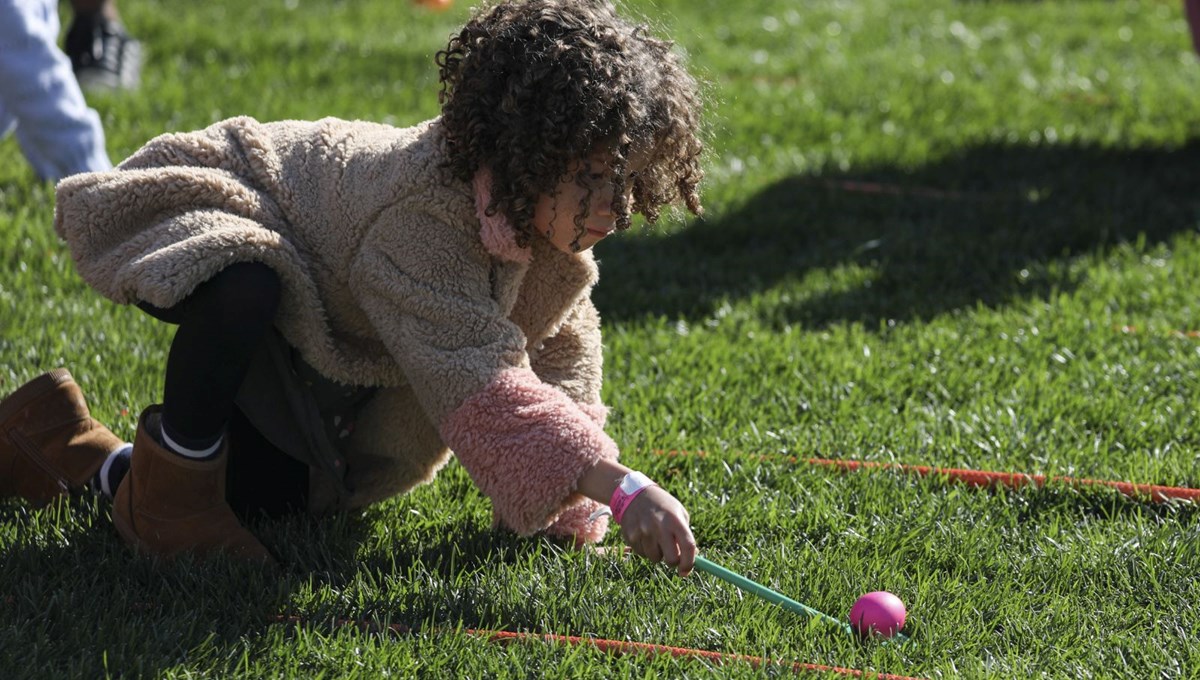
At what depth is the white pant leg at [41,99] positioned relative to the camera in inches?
159

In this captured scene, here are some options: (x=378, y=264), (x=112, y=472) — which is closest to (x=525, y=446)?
(x=378, y=264)

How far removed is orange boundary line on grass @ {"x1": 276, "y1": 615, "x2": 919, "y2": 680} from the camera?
7.38 feet

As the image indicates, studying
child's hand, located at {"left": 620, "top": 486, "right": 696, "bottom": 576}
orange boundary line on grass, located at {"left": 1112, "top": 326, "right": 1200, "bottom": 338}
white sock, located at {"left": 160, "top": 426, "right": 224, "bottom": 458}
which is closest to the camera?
child's hand, located at {"left": 620, "top": 486, "right": 696, "bottom": 576}

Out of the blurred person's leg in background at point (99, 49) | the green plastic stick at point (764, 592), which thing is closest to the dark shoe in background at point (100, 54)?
the blurred person's leg in background at point (99, 49)

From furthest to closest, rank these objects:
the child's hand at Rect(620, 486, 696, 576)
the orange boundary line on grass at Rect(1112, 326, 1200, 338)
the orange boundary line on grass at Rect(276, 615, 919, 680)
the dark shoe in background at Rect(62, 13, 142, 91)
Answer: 1. the dark shoe in background at Rect(62, 13, 142, 91)
2. the orange boundary line on grass at Rect(1112, 326, 1200, 338)
3. the orange boundary line on grass at Rect(276, 615, 919, 680)
4. the child's hand at Rect(620, 486, 696, 576)

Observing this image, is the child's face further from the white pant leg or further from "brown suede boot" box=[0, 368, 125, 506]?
the white pant leg

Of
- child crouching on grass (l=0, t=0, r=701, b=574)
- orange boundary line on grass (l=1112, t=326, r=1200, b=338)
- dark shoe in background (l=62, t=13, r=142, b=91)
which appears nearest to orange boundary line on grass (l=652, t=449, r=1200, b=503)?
child crouching on grass (l=0, t=0, r=701, b=574)

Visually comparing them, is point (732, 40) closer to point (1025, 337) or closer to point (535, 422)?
point (1025, 337)

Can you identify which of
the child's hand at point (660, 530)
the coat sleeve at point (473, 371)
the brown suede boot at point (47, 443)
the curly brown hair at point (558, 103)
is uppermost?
the curly brown hair at point (558, 103)

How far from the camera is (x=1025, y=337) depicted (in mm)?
3725

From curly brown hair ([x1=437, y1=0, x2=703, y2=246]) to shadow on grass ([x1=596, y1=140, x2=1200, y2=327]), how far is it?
152cm

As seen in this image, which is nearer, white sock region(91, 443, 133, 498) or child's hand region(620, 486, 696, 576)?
child's hand region(620, 486, 696, 576)

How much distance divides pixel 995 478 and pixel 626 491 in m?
1.05

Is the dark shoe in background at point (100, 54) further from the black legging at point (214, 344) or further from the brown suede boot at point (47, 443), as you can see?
the black legging at point (214, 344)
